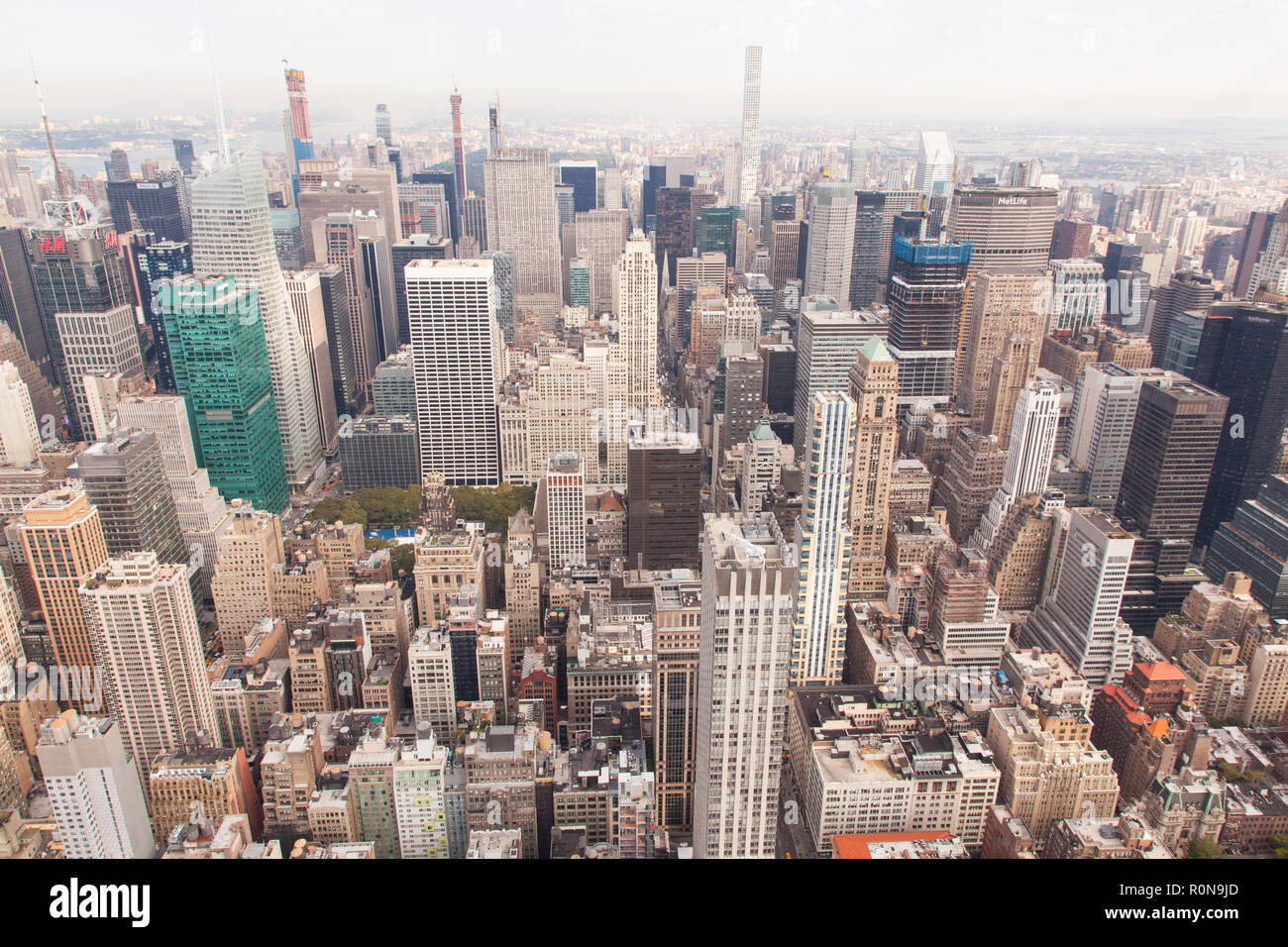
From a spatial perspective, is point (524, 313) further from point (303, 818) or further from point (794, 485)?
point (303, 818)

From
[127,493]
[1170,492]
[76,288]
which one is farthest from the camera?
[76,288]

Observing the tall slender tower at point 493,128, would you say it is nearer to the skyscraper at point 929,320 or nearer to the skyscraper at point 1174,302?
the skyscraper at point 929,320

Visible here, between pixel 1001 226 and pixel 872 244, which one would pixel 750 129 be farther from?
pixel 872 244

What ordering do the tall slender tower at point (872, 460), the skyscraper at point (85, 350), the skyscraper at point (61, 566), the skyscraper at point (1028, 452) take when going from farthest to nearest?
the skyscraper at point (85, 350)
the skyscraper at point (1028, 452)
the tall slender tower at point (872, 460)
the skyscraper at point (61, 566)

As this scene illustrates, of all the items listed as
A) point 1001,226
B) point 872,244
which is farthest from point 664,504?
point 872,244

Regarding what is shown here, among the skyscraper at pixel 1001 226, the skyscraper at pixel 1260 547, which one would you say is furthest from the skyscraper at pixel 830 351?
the skyscraper at pixel 1260 547
